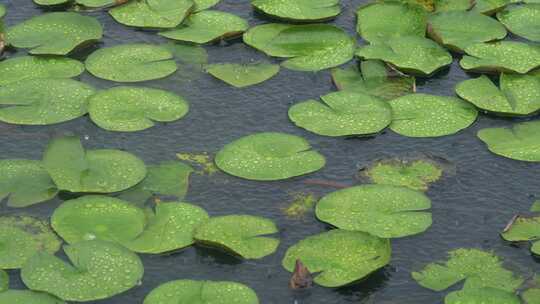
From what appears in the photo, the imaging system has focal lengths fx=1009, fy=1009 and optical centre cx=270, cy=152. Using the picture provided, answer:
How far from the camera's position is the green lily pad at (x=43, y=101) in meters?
9.51

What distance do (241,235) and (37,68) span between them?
3360 mm

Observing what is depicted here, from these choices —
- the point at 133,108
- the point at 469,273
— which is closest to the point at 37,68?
the point at 133,108

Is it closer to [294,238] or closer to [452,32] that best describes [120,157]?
[294,238]

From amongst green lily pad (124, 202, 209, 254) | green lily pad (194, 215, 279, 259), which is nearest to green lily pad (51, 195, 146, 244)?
green lily pad (124, 202, 209, 254)

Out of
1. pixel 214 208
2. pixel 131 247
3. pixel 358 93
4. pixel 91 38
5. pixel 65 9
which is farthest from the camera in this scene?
pixel 65 9

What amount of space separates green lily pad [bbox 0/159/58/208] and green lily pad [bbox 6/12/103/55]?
76.7 inches

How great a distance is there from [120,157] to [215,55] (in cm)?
217

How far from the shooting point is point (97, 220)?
325 inches

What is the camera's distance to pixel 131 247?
316 inches

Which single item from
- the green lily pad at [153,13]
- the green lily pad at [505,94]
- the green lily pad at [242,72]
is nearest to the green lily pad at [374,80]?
the green lily pad at [505,94]

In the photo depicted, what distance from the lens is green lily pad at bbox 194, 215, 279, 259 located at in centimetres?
804

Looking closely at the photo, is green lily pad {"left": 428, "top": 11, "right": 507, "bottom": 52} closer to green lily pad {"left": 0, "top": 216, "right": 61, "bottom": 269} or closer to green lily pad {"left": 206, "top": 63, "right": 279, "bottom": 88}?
green lily pad {"left": 206, "top": 63, "right": 279, "bottom": 88}

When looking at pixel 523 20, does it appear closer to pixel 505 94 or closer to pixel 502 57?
pixel 502 57

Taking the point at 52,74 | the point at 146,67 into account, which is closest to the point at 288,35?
the point at 146,67
